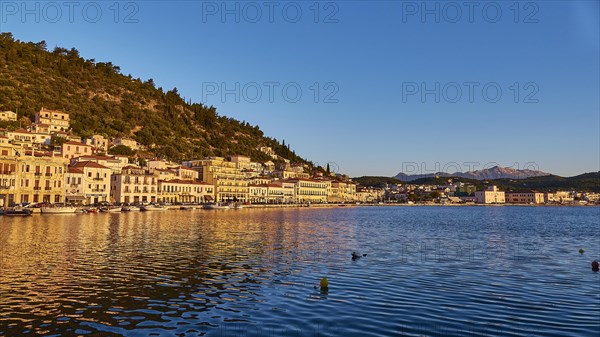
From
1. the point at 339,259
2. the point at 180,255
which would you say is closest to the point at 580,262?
the point at 339,259

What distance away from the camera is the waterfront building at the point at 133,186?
99562 mm

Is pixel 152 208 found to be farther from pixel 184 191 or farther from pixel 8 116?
pixel 8 116

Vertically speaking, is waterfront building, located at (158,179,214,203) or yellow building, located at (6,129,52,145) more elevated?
yellow building, located at (6,129,52,145)

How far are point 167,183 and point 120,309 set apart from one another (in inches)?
3932

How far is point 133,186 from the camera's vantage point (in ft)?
335

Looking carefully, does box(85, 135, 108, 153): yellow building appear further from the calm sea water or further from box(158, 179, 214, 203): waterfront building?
the calm sea water

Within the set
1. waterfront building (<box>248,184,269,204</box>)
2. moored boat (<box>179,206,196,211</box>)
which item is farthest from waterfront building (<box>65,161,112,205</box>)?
waterfront building (<box>248,184,269,204</box>)

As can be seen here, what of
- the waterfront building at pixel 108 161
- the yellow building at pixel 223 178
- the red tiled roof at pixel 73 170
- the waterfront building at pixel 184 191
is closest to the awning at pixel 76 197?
the red tiled roof at pixel 73 170

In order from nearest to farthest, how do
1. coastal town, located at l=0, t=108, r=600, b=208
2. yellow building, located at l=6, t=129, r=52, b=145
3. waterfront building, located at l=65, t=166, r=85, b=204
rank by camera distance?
1. coastal town, located at l=0, t=108, r=600, b=208
2. waterfront building, located at l=65, t=166, r=85, b=204
3. yellow building, located at l=6, t=129, r=52, b=145

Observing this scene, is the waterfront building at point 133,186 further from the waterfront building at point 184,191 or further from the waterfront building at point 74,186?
the waterfront building at point 74,186

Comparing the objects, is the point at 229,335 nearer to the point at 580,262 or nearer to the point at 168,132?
the point at 580,262

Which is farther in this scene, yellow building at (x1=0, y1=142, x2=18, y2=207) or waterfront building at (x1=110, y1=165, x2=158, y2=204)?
waterfront building at (x1=110, y1=165, x2=158, y2=204)

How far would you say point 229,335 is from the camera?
12.5 meters

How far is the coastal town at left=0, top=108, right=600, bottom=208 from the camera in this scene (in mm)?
78250
